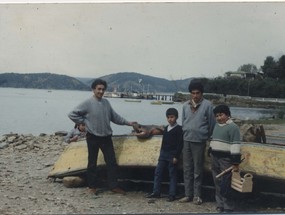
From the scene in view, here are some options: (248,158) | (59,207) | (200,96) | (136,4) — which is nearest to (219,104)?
(200,96)

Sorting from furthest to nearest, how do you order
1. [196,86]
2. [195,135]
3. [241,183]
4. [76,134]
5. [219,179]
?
[76,134], [196,86], [195,135], [219,179], [241,183]

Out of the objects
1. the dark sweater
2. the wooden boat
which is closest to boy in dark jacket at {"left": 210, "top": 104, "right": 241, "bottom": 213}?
the wooden boat

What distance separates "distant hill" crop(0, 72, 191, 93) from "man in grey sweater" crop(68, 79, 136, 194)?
141mm

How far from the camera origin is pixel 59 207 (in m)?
5.06

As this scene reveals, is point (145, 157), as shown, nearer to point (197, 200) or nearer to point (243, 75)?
point (197, 200)

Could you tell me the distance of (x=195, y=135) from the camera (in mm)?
5254

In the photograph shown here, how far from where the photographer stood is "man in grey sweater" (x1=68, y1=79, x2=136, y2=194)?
215 inches

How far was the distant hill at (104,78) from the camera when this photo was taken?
5.48 metres

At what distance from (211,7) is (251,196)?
7.22 ft

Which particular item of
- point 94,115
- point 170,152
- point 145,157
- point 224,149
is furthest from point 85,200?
point 224,149

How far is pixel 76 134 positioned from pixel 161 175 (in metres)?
1.29

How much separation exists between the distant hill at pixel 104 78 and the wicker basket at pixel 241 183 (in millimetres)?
1177

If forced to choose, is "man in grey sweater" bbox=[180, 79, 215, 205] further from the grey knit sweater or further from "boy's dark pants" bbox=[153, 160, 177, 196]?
the grey knit sweater

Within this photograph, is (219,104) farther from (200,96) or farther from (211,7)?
(211,7)
